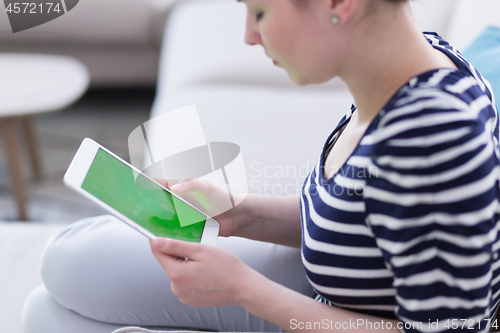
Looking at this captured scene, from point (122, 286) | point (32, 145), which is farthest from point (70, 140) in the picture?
point (122, 286)

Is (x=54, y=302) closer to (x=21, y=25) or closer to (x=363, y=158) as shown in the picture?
(x=363, y=158)

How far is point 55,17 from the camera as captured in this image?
1868 mm

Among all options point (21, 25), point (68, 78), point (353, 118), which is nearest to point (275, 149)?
point (353, 118)

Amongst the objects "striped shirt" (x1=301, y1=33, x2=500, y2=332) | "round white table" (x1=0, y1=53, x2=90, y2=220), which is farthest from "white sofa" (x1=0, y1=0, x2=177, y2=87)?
"striped shirt" (x1=301, y1=33, x2=500, y2=332)

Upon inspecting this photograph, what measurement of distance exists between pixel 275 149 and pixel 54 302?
499mm

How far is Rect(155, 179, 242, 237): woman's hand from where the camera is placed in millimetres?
751

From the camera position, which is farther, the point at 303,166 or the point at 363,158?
the point at 303,166

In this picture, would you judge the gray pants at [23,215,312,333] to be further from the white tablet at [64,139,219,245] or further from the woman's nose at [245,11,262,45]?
the woman's nose at [245,11,262,45]

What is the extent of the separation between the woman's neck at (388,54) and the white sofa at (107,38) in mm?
1525

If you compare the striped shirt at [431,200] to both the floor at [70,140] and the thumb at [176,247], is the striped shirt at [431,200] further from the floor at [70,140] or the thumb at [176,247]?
the floor at [70,140]

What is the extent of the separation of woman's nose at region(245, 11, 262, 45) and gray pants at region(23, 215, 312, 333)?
0.35m

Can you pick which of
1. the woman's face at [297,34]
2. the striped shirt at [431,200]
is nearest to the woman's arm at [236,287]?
the striped shirt at [431,200]

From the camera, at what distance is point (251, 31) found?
56cm

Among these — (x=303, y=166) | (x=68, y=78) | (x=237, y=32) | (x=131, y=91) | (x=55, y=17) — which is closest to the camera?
(x=303, y=166)
